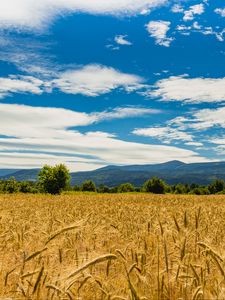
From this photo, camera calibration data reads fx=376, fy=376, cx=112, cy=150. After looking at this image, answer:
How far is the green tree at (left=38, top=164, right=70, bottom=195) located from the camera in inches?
3120

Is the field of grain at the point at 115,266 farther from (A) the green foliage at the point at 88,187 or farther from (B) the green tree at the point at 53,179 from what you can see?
(A) the green foliage at the point at 88,187

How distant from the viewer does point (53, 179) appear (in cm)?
7912

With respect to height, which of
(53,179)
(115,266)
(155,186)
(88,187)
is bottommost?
(88,187)

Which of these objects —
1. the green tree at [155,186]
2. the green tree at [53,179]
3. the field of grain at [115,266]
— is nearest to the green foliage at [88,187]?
the green tree at [155,186]

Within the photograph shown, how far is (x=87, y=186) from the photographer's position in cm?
11794

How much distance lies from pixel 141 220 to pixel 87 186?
10999 cm

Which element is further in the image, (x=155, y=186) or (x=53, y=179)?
(x=155, y=186)

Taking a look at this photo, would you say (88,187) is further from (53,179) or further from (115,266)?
(115,266)

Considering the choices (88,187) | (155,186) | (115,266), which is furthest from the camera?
(88,187)

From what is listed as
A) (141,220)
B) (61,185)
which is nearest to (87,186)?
(61,185)

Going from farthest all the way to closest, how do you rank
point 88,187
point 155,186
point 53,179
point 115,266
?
point 88,187 → point 155,186 → point 53,179 → point 115,266

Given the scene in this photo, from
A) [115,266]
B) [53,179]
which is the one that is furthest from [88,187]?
[115,266]

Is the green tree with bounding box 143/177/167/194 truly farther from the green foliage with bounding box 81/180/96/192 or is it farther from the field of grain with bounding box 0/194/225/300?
the field of grain with bounding box 0/194/225/300

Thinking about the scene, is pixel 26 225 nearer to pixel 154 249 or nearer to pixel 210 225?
pixel 154 249
